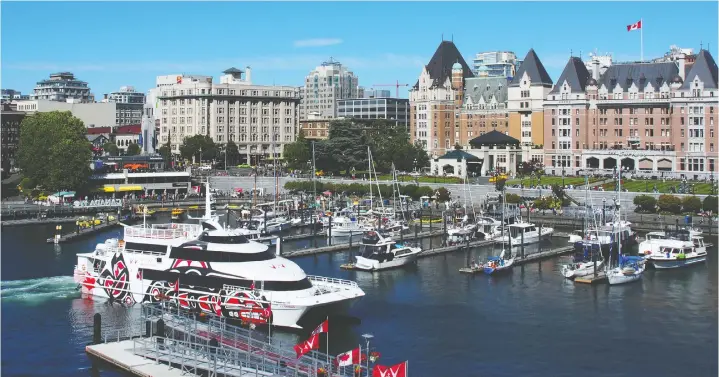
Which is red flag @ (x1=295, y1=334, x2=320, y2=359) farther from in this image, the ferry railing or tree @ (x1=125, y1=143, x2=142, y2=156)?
tree @ (x1=125, y1=143, x2=142, y2=156)

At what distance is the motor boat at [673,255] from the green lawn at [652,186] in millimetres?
34096

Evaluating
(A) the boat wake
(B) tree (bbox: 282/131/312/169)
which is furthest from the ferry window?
(B) tree (bbox: 282/131/312/169)

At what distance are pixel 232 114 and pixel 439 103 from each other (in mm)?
49973

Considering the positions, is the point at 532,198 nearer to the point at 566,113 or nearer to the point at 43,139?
the point at 566,113

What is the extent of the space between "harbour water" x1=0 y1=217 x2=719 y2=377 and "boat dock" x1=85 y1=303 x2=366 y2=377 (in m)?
1.19

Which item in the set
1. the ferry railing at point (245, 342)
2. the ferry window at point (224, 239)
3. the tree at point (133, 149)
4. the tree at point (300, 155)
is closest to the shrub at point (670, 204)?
the ferry window at point (224, 239)

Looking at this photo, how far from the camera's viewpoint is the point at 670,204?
95.4 metres

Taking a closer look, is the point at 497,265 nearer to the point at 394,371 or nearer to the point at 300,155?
the point at 394,371

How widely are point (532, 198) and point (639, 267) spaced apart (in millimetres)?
44275

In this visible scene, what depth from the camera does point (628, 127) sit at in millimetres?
129500

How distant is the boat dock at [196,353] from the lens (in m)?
40.2

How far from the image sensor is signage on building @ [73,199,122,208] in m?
113

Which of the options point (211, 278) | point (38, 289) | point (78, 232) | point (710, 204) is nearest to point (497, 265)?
point (211, 278)

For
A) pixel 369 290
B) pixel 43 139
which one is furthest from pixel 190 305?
pixel 43 139
